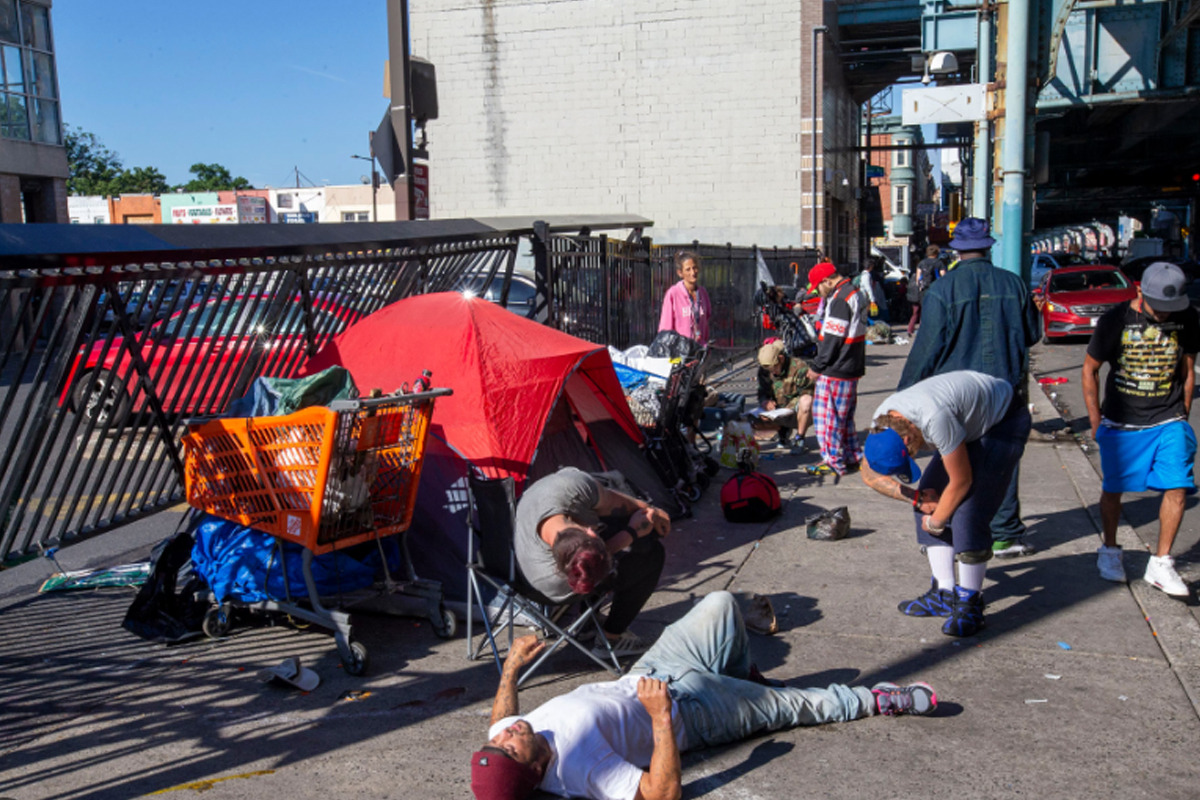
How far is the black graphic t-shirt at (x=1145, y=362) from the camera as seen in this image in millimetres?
5617

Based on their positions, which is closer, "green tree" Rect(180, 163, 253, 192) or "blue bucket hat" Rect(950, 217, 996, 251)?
"blue bucket hat" Rect(950, 217, 996, 251)

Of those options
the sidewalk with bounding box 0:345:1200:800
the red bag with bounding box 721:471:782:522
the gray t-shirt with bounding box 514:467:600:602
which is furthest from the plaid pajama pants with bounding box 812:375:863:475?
the gray t-shirt with bounding box 514:467:600:602

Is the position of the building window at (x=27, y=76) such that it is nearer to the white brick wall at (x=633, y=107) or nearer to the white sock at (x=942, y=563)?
the white brick wall at (x=633, y=107)

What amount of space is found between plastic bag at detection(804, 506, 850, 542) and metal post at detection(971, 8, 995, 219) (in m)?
8.20

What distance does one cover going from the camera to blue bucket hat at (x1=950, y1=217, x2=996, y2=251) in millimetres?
5930

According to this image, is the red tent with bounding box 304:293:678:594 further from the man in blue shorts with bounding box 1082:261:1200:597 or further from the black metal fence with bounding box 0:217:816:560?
the man in blue shorts with bounding box 1082:261:1200:597

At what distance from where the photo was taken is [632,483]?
7.48m

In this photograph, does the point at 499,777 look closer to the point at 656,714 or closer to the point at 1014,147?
the point at 656,714

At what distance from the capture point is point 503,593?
16.9 ft

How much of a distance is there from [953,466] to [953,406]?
0.92ft

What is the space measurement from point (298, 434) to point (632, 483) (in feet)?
10.0

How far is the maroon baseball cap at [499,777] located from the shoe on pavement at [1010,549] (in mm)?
4101

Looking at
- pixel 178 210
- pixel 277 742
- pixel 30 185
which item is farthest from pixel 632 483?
pixel 178 210

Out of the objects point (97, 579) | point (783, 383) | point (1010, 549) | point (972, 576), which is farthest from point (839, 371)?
point (97, 579)
